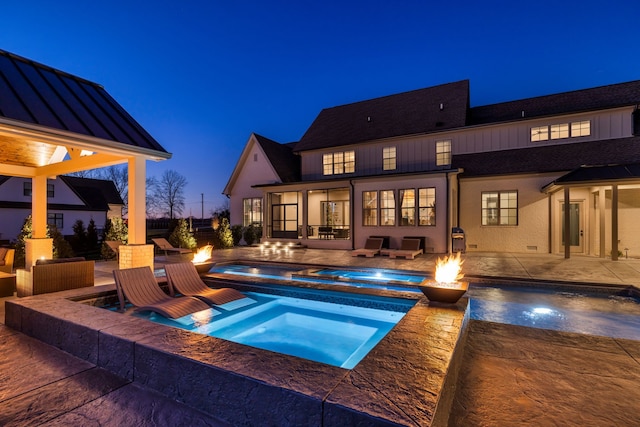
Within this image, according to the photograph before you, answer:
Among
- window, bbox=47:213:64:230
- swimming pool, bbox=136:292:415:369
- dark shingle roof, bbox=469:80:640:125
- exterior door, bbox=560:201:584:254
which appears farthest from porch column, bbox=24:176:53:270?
window, bbox=47:213:64:230

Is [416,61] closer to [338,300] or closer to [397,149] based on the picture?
[397,149]

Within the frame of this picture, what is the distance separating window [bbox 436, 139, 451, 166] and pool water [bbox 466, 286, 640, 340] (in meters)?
9.89

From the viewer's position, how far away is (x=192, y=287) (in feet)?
23.2

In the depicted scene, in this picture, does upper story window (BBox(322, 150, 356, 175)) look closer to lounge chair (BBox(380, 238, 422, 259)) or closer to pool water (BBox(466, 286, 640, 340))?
lounge chair (BBox(380, 238, 422, 259))

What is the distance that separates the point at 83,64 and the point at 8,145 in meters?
90.5

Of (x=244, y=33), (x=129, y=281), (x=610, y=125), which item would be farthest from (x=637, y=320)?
(x=244, y=33)

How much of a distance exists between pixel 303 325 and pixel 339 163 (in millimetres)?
14184

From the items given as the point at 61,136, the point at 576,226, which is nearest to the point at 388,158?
the point at 576,226

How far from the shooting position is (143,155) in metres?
7.64

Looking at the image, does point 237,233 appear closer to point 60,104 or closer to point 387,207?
point 387,207

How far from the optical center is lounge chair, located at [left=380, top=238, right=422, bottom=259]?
41.8 feet

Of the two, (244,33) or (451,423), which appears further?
(244,33)

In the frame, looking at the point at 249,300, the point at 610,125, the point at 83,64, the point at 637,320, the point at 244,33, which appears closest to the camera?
the point at 637,320

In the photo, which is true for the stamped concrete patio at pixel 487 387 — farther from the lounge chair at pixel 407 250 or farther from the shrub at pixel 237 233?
the shrub at pixel 237 233
